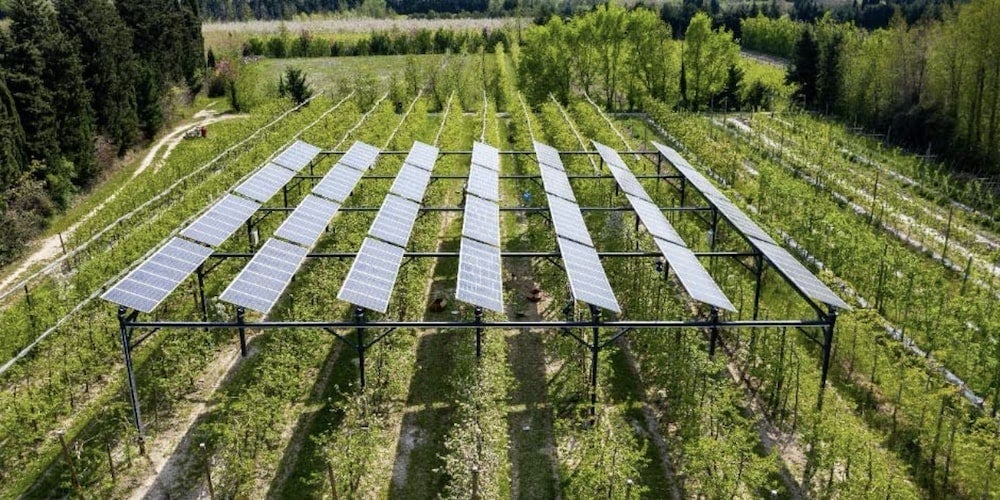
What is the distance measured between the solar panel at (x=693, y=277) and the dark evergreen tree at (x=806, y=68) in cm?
5252

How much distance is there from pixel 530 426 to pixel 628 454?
4455 millimetres

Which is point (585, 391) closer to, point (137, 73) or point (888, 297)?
point (888, 297)

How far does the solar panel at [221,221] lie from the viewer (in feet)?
69.5

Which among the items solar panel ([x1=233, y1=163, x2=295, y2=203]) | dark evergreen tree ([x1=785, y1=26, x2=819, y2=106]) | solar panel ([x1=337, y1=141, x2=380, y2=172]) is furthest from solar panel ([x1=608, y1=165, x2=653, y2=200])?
dark evergreen tree ([x1=785, y1=26, x2=819, y2=106])

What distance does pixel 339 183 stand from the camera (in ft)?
89.9

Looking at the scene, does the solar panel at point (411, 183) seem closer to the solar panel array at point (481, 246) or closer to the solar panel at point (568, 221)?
the solar panel array at point (481, 246)

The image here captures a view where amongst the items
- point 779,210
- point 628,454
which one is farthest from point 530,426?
point 779,210

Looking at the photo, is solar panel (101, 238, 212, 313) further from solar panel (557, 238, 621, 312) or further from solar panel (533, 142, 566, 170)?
solar panel (533, 142, 566, 170)

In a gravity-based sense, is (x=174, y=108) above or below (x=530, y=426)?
above

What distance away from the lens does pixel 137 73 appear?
51500 mm

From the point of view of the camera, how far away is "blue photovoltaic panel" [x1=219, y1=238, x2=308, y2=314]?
1702 cm

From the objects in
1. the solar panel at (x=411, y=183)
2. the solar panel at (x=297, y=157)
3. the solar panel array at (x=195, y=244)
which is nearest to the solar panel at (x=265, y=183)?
the solar panel array at (x=195, y=244)

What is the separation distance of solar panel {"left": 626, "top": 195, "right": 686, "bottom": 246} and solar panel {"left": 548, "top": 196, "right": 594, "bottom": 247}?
1919 mm

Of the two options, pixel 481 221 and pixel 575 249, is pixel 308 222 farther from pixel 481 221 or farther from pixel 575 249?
pixel 575 249
